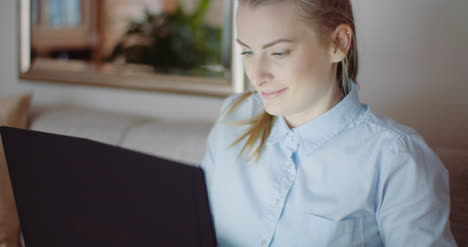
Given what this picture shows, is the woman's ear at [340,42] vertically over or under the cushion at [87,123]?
over

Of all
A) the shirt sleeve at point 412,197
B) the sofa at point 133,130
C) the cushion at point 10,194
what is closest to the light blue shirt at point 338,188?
the shirt sleeve at point 412,197

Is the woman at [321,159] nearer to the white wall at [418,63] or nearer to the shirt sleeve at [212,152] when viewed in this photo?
the shirt sleeve at [212,152]

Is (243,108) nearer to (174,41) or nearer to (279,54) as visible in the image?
(279,54)

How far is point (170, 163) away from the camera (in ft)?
2.08

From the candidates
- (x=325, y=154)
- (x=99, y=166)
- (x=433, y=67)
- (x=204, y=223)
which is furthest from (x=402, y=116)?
(x=99, y=166)

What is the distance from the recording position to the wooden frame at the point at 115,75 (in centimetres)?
159

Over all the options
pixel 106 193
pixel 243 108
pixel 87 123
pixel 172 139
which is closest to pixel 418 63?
pixel 243 108

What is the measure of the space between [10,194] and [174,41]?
802mm

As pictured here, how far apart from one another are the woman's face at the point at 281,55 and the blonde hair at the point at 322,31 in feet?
0.05

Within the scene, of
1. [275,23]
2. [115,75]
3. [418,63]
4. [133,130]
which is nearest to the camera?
[275,23]

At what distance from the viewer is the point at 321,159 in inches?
35.9

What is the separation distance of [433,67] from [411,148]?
53cm

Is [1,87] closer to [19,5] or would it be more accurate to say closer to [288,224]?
[19,5]

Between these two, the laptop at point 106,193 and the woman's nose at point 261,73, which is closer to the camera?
the laptop at point 106,193
